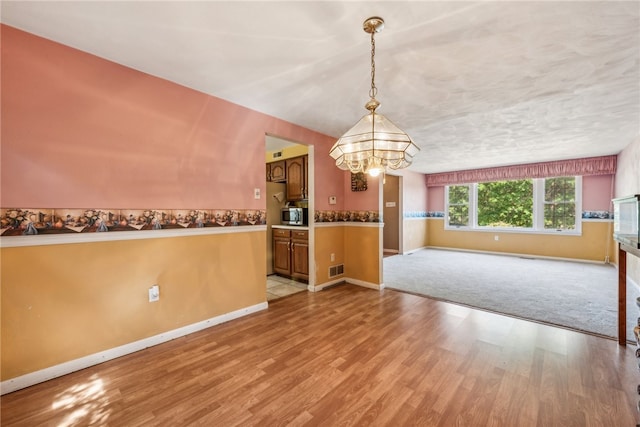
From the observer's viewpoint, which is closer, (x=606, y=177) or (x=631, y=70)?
(x=631, y=70)

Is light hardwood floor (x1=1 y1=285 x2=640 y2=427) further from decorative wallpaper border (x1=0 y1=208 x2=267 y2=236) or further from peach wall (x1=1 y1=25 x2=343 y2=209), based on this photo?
peach wall (x1=1 y1=25 x2=343 y2=209)

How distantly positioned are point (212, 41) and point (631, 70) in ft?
11.5

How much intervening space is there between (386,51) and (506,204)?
6.76m

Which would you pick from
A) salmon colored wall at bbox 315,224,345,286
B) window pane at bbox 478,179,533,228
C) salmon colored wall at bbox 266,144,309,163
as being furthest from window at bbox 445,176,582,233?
salmon colored wall at bbox 266,144,309,163

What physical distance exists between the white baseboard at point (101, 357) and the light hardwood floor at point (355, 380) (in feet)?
0.20

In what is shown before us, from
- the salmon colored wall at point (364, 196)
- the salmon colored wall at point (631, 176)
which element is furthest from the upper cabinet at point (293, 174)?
the salmon colored wall at point (631, 176)

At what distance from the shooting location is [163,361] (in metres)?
2.13

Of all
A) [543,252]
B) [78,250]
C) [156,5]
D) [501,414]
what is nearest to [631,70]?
[501,414]

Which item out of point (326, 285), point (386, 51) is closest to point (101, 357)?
point (326, 285)

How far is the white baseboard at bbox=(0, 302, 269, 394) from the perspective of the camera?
180cm

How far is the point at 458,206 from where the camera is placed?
7773 millimetres

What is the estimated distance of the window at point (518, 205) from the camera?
20.2 ft

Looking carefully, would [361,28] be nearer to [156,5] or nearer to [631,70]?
[156,5]

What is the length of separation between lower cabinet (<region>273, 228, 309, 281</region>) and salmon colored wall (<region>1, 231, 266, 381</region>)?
136 cm
